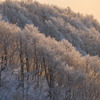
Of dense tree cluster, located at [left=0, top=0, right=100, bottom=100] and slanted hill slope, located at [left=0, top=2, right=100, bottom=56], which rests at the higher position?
slanted hill slope, located at [left=0, top=2, right=100, bottom=56]

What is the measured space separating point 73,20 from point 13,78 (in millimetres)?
92163

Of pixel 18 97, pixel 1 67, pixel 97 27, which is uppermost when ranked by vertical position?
pixel 97 27

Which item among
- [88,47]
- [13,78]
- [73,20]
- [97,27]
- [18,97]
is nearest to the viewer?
[18,97]

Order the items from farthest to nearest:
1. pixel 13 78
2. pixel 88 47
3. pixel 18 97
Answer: pixel 88 47, pixel 13 78, pixel 18 97

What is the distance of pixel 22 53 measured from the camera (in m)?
72.5

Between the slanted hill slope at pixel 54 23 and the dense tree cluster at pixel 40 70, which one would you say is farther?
the slanted hill slope at pixel 54 23

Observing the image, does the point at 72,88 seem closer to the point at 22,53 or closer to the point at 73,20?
the point at 22,53

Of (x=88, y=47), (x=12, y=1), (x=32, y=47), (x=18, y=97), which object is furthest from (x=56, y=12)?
(x=18, y=97)

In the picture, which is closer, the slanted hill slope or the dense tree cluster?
the dense tree cluster

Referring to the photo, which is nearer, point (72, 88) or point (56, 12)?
point (72, 88)

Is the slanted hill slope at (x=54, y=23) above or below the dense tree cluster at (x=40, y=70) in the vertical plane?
above

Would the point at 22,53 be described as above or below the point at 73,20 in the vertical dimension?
below

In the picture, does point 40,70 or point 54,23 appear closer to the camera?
point 40,70

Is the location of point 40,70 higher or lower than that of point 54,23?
lower
